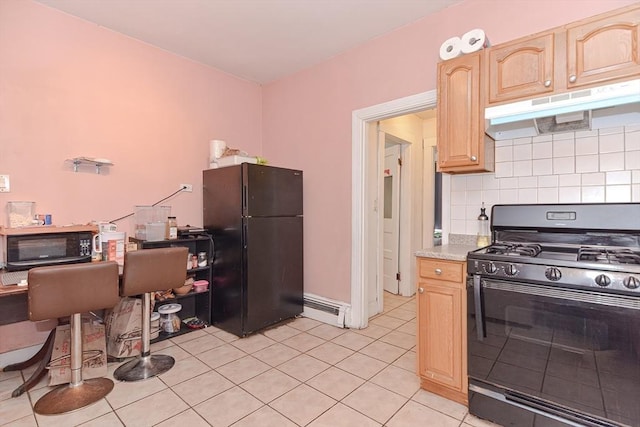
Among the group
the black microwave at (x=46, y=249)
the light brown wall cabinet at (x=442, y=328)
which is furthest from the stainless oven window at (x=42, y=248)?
the light brown wall cabinet at (x=442, y=328)

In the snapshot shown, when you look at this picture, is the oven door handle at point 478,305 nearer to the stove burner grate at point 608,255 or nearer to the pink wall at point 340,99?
the stove burner grate at point 608,255

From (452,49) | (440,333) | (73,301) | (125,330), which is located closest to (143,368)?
(125,330)

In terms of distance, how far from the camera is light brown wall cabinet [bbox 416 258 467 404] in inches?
75.5

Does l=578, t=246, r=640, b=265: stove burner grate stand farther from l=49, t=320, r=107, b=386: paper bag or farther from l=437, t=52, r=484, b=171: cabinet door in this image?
l=49, t=320, r=107, b=386: paper bag

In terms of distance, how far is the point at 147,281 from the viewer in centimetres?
222

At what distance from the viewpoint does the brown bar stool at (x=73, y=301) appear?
5.79 ft

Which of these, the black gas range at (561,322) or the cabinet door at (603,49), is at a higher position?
the cabinet door at (603,49)

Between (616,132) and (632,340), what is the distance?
123cm

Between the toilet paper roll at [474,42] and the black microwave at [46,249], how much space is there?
3.07 meters

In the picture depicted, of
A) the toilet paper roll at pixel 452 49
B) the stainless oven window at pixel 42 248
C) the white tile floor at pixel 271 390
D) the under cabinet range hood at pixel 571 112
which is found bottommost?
the white tile floor at pixel 271 390

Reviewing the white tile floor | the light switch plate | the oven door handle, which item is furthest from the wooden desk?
the oven door handle

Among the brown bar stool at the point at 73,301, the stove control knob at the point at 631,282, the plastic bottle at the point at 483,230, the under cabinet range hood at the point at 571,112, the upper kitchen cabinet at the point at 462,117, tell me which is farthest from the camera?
the plastic bottle at the point at 483,230

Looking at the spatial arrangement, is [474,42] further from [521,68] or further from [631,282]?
[631,282]

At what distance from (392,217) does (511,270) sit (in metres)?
2.73
